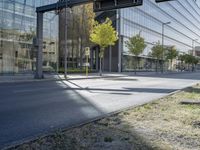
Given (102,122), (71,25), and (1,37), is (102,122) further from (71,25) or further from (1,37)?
(71,25)

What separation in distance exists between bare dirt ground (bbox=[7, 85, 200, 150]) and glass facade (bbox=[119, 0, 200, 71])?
57.2 metres

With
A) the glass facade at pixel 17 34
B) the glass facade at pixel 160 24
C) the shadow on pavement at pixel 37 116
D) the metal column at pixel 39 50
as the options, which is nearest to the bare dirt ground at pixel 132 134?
the shadow on pavement at pixel 37 116

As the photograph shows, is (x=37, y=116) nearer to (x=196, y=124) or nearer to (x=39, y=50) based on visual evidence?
(x=196, y=124)

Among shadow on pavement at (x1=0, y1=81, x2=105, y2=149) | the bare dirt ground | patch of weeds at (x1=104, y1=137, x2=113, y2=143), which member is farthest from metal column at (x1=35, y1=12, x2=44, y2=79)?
patch of weeds at (x1=104, y1=137, x2=113, y2=143)

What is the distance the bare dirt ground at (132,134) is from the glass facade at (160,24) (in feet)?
188

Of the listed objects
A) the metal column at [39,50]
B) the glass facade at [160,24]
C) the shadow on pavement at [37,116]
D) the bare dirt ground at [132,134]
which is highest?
the glass facade at [160,24]

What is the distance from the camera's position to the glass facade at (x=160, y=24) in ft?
227

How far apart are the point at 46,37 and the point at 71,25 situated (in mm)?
8729

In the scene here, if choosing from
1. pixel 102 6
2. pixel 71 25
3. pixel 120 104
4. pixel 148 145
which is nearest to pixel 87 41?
pixel 71 25

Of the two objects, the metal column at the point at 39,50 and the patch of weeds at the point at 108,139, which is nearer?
the patch of weeds at the point at 108,139

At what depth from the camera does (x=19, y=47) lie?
134 feet

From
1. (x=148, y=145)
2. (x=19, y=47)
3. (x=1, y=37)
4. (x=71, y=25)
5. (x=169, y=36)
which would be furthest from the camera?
(x=169, y=36)

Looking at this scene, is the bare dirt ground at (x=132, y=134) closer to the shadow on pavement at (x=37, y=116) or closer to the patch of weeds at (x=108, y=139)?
the patch of weeds at (x=108, y=139)

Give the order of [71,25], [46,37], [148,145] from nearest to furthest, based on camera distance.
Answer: [148,145]
[46,37]
[71,25]
